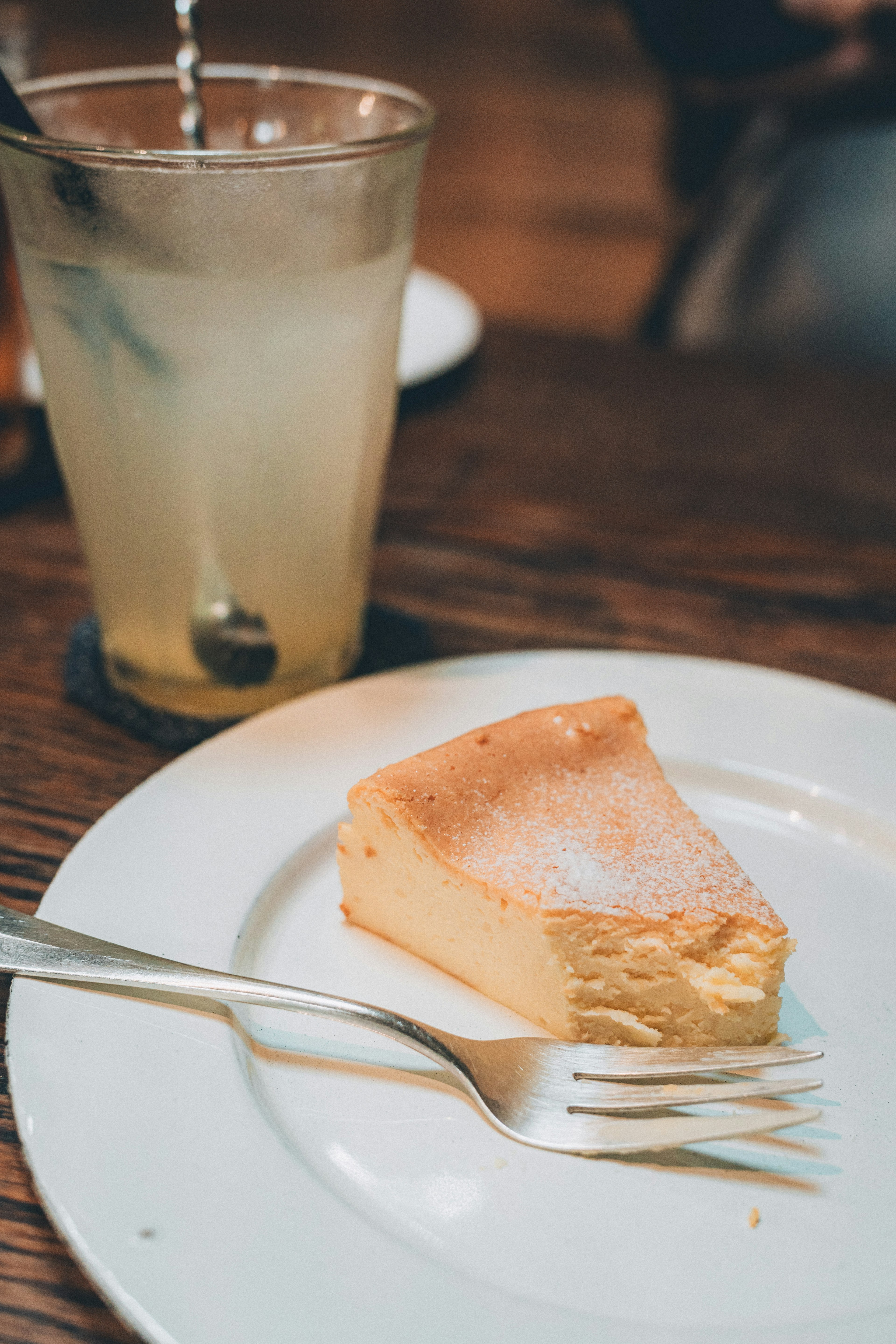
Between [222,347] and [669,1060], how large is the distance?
480mm

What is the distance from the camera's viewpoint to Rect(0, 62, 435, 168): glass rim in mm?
611

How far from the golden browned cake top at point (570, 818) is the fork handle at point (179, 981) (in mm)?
92

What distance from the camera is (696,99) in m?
2.06

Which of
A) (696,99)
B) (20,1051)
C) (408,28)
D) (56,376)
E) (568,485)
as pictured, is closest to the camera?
(20,1051)

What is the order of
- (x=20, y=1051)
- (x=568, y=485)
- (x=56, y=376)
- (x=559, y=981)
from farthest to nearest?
1. (x=568, y=485)
2. (x=56, y=376)
3. (x=559, y=981)
4. (x=20, y=1051)

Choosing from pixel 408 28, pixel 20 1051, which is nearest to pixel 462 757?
pixel 20 1051

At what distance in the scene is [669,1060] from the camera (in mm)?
549

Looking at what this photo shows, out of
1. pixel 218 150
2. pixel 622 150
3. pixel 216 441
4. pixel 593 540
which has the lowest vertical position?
pixel 622 150

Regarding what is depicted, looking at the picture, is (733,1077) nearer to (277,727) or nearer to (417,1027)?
(417,1027)

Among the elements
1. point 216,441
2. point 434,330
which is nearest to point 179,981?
point 216,441

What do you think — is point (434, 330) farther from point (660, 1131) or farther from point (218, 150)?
point (660, 1131)

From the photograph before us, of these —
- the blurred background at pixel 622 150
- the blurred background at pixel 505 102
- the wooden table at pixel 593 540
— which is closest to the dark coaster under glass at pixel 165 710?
the wooden table at pixel 593 540

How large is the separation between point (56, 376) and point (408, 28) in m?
4.39

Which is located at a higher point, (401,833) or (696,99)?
(696,99)
